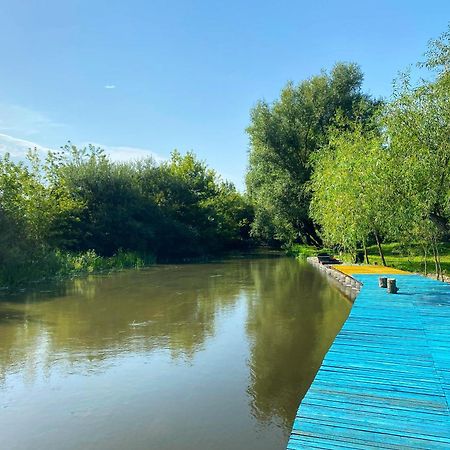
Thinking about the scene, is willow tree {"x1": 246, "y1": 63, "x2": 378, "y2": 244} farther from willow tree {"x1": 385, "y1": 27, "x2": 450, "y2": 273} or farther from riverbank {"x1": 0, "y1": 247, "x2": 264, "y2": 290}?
willow tree {"x1": 385, "y1": 27, "x2": 450, "y2": 273}

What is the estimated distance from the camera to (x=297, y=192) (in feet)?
109

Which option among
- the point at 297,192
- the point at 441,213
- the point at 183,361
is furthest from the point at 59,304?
the point at 297,192

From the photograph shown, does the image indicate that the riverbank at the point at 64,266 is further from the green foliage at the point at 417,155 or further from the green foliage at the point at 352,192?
the green foliage at the point at 417,155

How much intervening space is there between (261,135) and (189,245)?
1128 cm

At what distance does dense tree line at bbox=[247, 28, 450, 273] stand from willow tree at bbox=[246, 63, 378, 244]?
2.9 inches

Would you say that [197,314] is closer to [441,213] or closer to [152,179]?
[441,213]

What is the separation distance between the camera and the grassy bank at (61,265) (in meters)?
20.4

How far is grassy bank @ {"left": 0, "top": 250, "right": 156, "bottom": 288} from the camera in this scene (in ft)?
67.1

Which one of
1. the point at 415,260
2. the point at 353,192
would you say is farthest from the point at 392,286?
the point at 415,260

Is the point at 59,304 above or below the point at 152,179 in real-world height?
below

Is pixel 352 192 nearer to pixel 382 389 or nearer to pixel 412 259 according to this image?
pixel 412 259

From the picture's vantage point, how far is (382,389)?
5586 millimetres

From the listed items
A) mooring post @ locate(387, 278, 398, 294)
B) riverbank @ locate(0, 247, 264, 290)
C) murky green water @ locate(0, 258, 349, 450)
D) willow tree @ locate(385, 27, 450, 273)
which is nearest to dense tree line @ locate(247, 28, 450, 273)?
willow tree @ locate(385, 27, 450, 273)

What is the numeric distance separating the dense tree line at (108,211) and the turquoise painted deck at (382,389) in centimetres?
1728
